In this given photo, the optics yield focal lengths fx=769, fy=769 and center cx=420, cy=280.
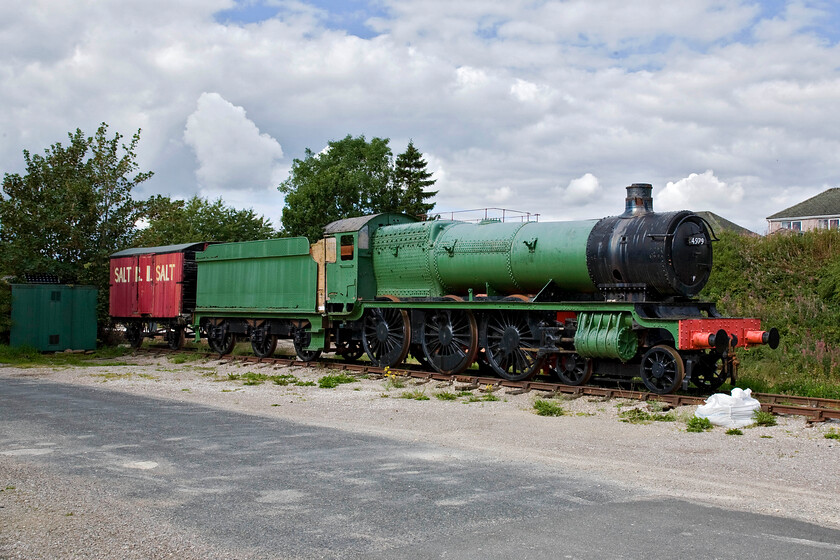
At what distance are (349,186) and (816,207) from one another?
107 ft

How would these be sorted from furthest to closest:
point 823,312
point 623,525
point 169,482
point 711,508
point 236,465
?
point 823,312
point 236,465
point 169,482
point 711,508
point 623,525

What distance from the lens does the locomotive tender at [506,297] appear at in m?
12.9

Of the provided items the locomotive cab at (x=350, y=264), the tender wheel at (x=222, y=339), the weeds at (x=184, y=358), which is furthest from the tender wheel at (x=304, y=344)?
the weeds at (x=184, y=358)

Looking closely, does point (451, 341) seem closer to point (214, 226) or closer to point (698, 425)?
point (698, 425)

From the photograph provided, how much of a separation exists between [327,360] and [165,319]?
26.4 ft

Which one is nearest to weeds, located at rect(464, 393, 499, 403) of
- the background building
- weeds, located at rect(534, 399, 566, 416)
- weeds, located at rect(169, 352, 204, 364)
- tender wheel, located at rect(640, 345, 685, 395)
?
weeds, located at rect(534, 399, 566, 416)

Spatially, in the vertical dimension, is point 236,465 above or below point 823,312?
below

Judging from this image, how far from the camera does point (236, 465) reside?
7828mm

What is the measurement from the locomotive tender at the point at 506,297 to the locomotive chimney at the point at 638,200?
3cm

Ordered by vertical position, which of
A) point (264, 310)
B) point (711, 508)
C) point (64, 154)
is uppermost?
point (64, 154)

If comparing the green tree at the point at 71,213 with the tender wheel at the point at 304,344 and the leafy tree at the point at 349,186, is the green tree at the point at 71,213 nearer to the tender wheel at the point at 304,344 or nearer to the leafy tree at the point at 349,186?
the tender wheel at the point at 304,344

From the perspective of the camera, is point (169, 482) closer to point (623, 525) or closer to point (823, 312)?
point (623, 525)

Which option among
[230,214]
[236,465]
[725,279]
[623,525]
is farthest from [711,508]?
[230,214]

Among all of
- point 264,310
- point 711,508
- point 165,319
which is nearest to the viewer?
point 711,508
